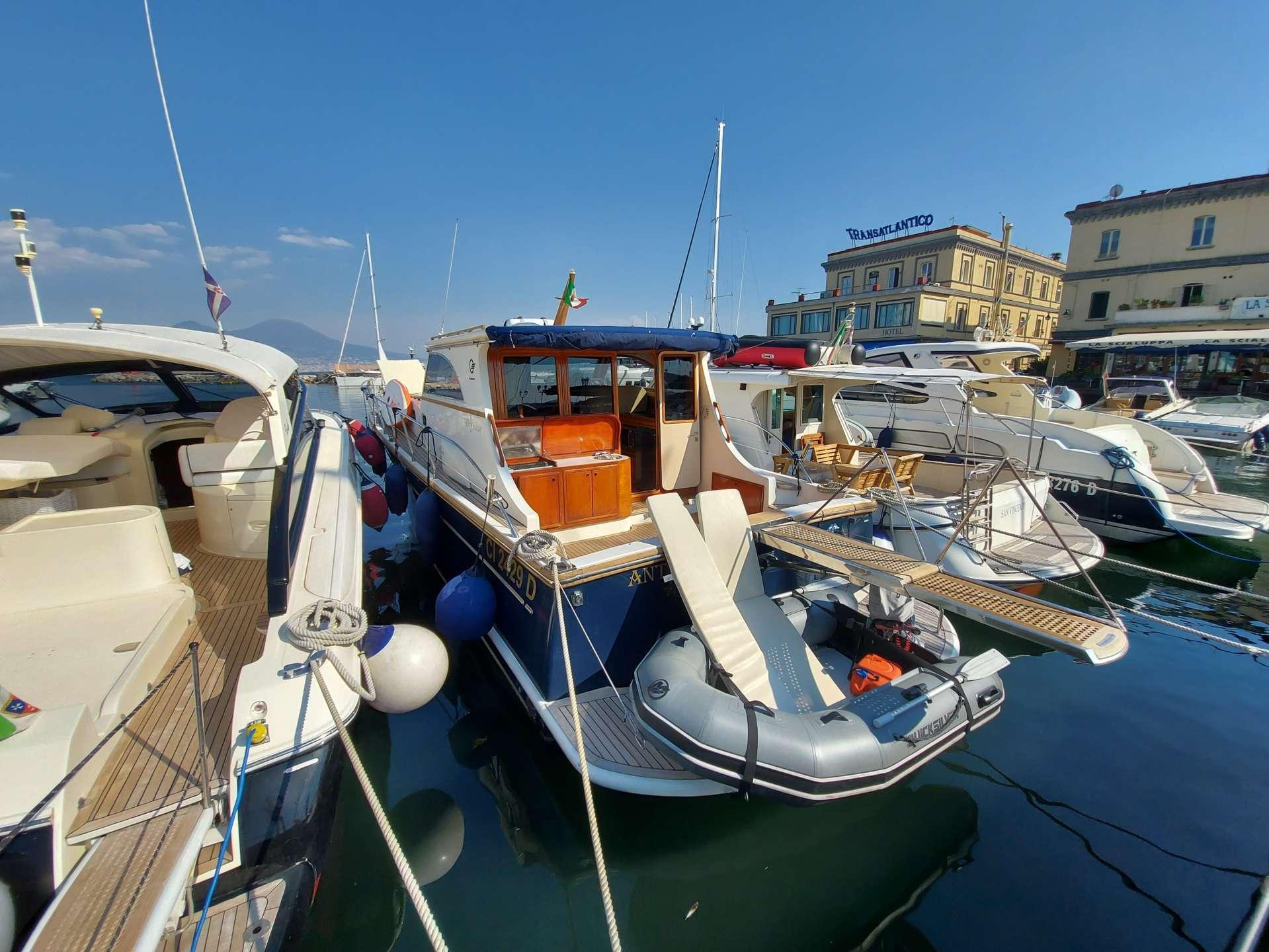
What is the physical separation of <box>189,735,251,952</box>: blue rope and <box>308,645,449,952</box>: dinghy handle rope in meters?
0.36

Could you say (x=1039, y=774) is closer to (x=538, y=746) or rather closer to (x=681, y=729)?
(x=681, y=729)

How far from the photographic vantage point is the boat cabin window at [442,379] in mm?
5969

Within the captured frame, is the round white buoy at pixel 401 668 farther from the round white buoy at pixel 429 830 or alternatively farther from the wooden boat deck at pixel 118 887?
the wooden boat deck at pixel 118 887

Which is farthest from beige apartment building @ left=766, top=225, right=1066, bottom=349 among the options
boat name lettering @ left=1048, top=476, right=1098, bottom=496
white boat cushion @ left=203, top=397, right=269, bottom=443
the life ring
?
white boat cushion @ left=203, top=397, right=269, bottom=443

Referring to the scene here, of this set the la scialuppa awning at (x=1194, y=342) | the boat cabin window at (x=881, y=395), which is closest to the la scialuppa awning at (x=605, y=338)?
the boat cabin window at (x=881, y=395)

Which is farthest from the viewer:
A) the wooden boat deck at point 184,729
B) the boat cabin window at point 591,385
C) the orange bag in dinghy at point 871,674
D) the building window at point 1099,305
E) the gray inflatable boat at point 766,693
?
the building window at point 1099,305

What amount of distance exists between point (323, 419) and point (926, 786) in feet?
33.0

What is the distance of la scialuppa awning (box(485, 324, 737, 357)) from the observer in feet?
15.3

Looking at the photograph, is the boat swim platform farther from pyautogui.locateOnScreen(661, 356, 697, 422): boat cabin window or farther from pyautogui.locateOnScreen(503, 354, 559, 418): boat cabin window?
pyautogui.locateOnScreen(503, 354, 559, 418): boat cabin window

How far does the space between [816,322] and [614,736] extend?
32.9m

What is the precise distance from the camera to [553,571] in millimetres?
3719

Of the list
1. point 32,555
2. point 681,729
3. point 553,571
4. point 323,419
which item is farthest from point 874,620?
point 323,419

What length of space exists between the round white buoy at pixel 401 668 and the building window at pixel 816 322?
32148 mm

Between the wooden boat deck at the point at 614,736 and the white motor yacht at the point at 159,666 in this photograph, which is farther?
the wooden boat deck at the point at 614,736
